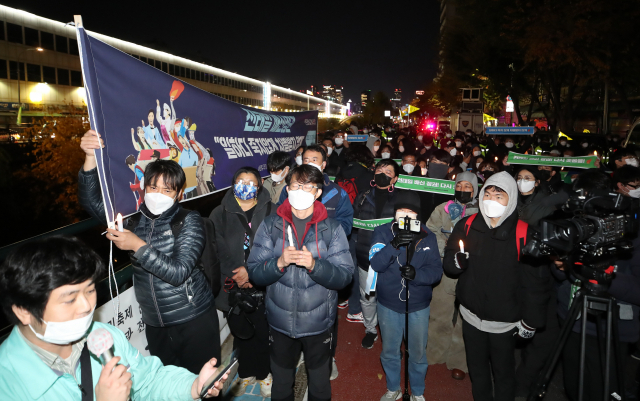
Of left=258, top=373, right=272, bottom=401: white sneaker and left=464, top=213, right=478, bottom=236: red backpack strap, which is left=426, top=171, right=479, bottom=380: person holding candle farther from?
left=258, top=373, right=272, bottom=401: white sneaker

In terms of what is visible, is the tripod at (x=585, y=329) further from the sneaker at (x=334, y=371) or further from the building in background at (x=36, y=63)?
the building in background at (x=36, y=63)

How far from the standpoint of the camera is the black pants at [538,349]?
3896 mm

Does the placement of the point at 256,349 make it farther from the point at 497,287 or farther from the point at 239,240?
the point at 497,287

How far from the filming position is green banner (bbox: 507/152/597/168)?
691cm

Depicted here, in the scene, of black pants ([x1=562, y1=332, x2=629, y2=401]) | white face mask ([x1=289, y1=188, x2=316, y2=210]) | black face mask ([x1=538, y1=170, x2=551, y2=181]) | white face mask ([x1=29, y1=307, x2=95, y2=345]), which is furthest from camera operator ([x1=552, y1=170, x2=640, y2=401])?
black face mask ([x1=538, y1=170, x2=551, y2=181])

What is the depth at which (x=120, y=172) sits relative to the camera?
2742mm

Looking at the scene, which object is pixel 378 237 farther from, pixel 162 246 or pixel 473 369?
pixel 162 246

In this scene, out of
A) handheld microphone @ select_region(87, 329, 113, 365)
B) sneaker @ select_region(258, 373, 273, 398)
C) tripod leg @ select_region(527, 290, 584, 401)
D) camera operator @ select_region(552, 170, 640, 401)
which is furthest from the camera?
sneaker @ select_region(258, 373, 273, 398)

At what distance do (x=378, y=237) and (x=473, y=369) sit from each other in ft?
4.64

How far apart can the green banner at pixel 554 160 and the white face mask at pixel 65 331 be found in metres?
6.93

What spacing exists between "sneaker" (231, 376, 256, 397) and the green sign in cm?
271

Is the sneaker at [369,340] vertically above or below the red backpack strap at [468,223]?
below

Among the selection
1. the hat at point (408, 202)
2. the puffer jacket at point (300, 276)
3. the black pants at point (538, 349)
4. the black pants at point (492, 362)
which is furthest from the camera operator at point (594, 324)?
the puffer jacket at point (300, 276)

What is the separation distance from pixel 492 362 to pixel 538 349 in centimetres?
82
